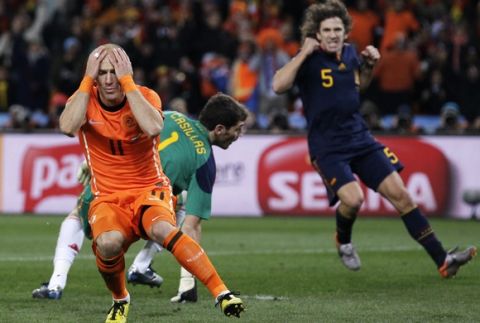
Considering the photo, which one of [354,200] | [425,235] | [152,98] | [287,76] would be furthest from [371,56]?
[152,98]

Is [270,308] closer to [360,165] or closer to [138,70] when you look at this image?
[360,165]

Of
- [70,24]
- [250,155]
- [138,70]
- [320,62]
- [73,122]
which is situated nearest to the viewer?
[73,122]

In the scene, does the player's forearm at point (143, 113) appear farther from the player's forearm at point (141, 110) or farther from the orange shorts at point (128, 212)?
the orange shorts at point (128, 212)

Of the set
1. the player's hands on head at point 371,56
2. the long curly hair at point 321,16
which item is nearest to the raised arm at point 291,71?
the long curly hair at point 321,16

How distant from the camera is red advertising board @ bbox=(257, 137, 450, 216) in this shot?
19.0 meters

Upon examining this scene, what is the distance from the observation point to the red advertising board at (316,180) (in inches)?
748

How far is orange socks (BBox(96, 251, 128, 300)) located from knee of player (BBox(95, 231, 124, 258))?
8cm

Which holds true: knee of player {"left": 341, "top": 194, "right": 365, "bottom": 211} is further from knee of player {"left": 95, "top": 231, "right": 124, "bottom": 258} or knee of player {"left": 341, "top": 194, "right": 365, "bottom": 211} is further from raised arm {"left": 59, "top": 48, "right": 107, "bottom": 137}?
raised arm {"left": 59, "top": 48, "right": 107, "bottom": 137}

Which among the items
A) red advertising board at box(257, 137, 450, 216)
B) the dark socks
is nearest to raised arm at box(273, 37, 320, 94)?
the dark socks

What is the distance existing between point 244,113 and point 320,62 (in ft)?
6.26

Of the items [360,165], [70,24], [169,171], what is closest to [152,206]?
[169,171]

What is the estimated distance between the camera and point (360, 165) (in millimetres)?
11188

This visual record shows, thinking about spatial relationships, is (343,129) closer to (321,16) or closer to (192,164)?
(321,16)

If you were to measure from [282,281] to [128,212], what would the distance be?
10.9 feet
